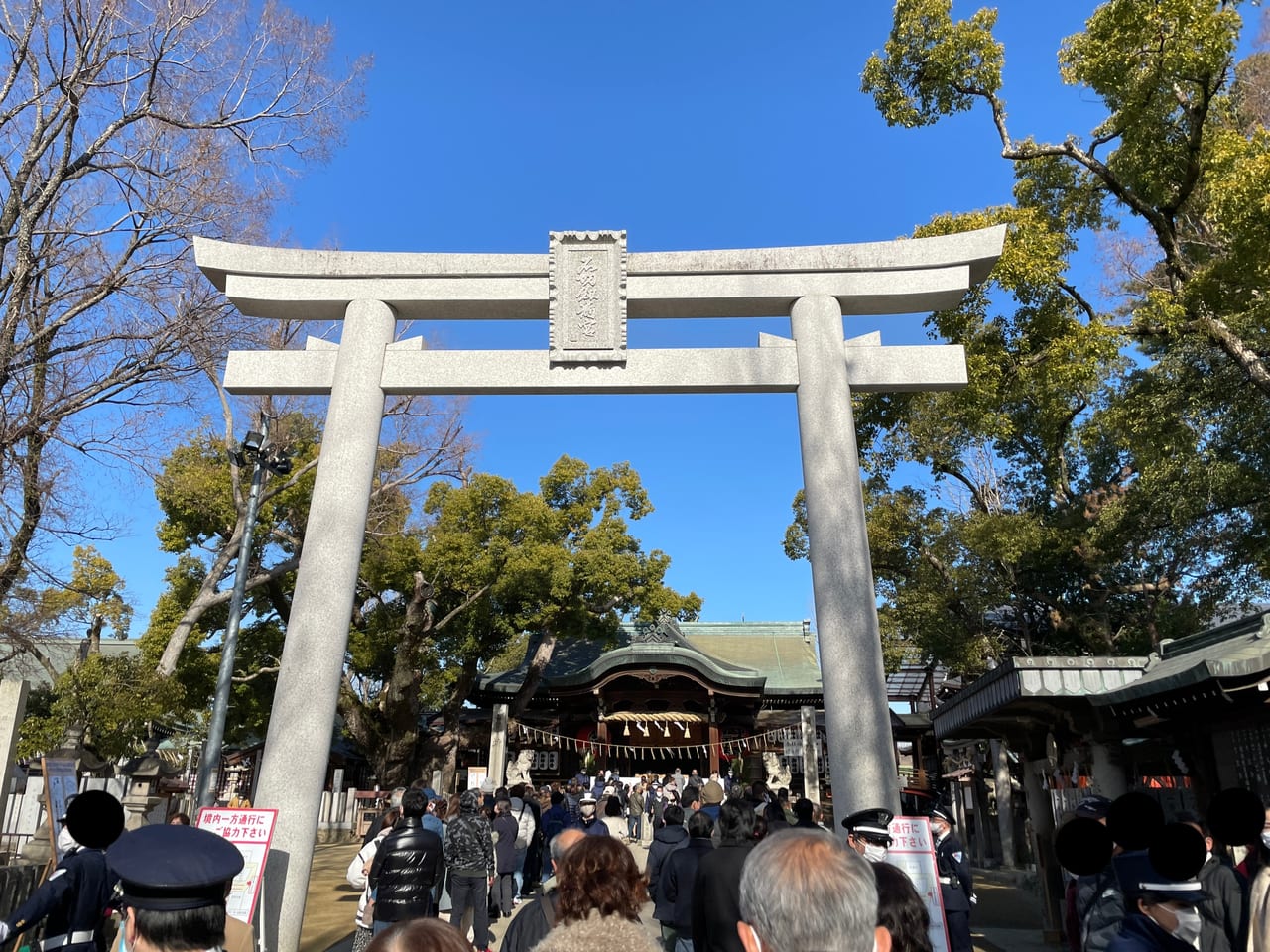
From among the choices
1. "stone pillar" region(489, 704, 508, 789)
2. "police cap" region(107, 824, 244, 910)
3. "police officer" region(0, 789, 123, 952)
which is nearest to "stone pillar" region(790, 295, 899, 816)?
"police officer" region(0, 789, 123, 952)

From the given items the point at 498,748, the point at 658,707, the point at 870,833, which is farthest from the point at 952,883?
the point at 658,707

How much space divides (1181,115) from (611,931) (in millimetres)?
11750

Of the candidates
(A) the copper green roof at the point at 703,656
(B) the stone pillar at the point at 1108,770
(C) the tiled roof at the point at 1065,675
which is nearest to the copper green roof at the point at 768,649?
(A) the copper green roof at the point at 703,656

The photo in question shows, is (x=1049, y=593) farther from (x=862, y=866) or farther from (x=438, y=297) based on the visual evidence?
(x=862, y=866)

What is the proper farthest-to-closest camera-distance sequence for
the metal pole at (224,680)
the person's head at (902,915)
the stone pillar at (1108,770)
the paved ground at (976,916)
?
the metal pole at (224,680), the stone pillar at (1108,770), the paved ground at (976,916), the person's head at (902,915)

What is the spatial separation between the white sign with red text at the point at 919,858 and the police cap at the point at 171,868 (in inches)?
146

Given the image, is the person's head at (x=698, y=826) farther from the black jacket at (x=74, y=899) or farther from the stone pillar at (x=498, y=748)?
the stone pillar at (x=498, y=748)

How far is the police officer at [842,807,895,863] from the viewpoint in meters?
4.28

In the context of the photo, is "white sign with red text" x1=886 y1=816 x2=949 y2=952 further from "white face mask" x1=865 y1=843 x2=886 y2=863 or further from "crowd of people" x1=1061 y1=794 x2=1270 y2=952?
"crowd of people" x1=1061 y1=794 x2=1270 y2=952

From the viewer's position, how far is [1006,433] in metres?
11.2

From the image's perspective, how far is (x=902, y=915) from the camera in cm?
270

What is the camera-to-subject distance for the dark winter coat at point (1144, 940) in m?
2.44

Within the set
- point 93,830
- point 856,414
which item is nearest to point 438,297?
point 93,830

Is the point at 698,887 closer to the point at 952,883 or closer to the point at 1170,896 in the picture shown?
the point at 1170,896
